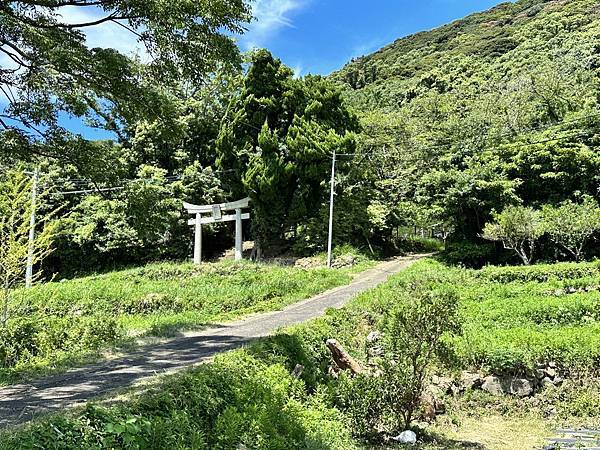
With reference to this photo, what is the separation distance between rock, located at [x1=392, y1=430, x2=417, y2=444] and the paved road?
341 cm

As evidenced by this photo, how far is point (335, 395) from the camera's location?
335 inches

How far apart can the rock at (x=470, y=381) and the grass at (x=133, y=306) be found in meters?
6.23

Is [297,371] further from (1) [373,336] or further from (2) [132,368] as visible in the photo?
(1) [373,336]

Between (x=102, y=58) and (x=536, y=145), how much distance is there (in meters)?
21.7

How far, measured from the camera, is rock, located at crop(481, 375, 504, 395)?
9.72 m

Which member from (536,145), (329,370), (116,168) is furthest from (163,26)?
(536,145)

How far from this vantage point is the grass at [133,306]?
9750 mm

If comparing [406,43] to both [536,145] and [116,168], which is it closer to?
[536,145]

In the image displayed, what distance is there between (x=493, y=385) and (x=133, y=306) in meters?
11.6

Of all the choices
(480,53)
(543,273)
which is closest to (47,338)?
(543,273)

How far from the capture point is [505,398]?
9570 millimetres

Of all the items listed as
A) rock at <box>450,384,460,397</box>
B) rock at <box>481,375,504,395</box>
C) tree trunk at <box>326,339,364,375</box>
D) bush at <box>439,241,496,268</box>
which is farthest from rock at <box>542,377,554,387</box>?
bush at <box>439,241,496,268</box>

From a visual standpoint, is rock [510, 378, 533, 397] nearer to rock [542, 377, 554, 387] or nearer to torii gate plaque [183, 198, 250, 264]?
rock [542, 377, 554, 387]

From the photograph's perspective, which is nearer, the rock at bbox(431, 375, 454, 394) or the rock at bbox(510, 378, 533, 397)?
the rock at bbox(510, 378, 533, 397)
